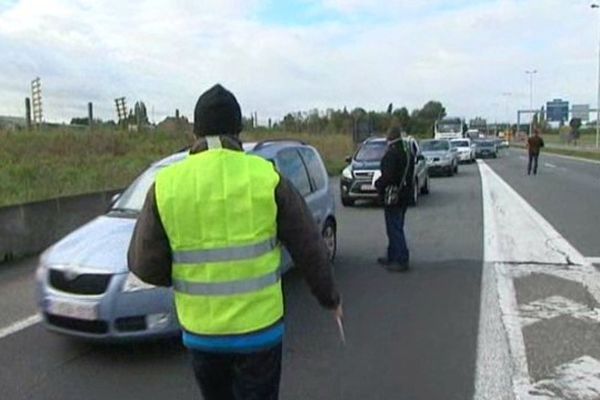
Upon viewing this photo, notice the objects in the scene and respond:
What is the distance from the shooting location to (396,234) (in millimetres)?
7816

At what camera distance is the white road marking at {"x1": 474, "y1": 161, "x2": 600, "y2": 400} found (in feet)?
13.9

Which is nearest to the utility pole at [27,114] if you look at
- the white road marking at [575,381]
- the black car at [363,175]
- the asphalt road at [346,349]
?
the black car at [363,175]

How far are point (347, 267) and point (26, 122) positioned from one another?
1863cm

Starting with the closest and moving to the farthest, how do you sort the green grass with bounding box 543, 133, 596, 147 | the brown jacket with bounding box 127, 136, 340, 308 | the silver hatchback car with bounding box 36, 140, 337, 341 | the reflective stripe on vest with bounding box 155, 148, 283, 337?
the reflective stripe on vest with bounding box 155, 148, 283, 337, the brown jacket with bounding box 127, 136, 340, 308, the silver hatchback car with bounding box 36, 140, 337, 341, the green grass with bounding box 543, 133, 596, 147

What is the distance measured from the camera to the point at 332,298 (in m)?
2.68

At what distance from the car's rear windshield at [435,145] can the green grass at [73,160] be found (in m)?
4.06

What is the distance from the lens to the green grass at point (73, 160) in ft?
41.7

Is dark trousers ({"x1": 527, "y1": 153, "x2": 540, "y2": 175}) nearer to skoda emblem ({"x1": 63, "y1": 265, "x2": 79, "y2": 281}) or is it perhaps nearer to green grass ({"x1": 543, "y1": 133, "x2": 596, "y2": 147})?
skoda emblem ({"x1": 63, "y1": 265, "x2": 79, "y2": 281})

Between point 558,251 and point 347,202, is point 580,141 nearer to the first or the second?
point 347,202

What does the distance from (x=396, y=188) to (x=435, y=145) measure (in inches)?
792

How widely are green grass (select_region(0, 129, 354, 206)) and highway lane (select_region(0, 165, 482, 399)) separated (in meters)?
5.53

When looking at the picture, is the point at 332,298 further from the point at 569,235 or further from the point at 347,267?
the point at 569,235

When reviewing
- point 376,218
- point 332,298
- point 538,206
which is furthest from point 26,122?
point 332,298

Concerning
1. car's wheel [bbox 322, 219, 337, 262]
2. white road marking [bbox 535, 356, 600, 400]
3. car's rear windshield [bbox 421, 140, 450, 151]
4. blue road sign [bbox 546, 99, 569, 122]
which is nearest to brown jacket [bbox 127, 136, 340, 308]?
white road marking [bbox 535, 356, 600, 400]
